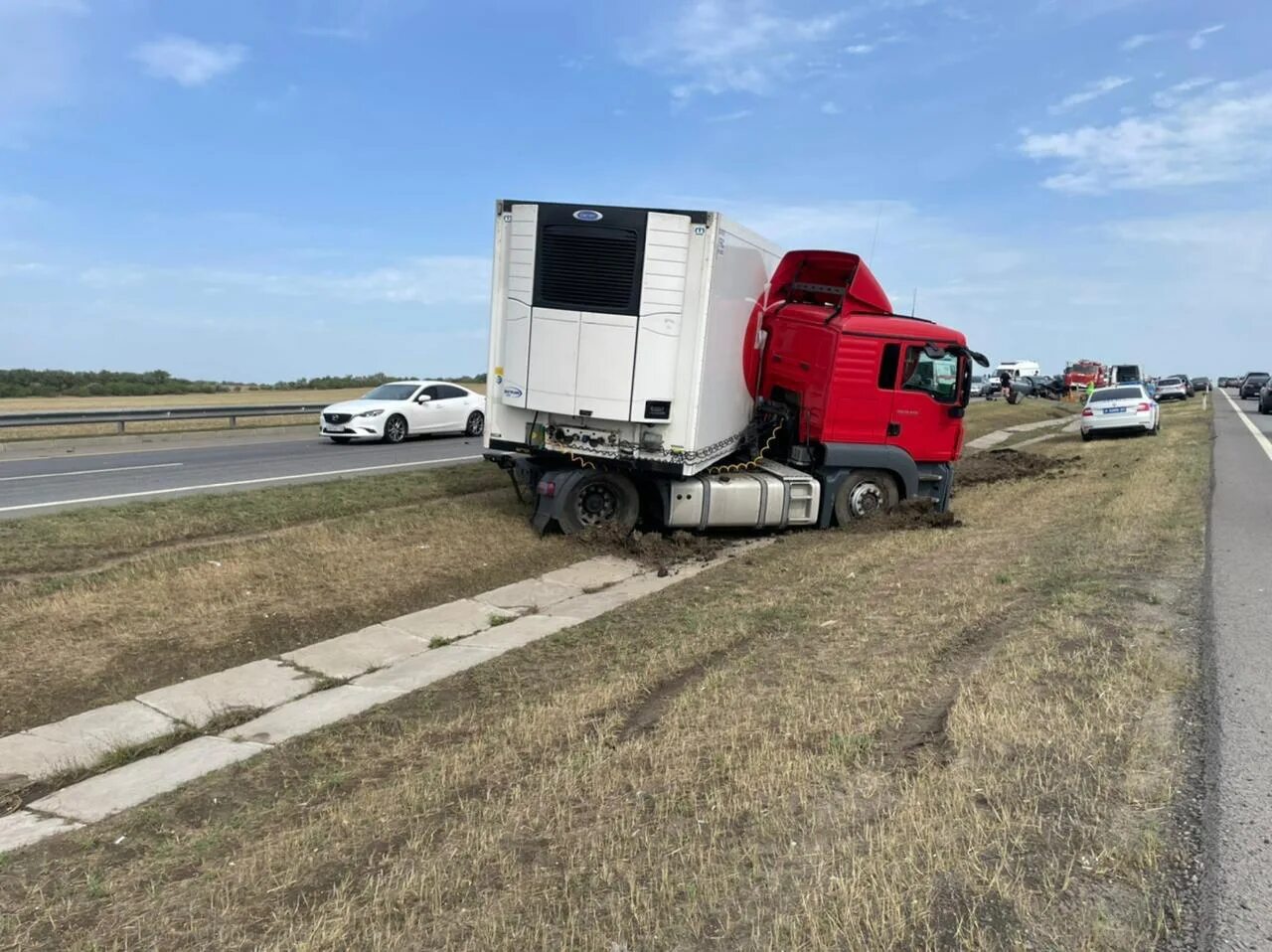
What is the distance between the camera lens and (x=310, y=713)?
5961mm

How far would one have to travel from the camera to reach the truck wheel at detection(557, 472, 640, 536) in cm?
1116

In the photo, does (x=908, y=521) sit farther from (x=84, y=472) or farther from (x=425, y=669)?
(x=84, y=472)

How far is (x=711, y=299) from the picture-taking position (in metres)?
10.1

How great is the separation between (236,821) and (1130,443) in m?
25.0

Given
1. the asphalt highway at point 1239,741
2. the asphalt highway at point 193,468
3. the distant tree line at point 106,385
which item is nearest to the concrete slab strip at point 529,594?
the asphalt highway at point 1239,741

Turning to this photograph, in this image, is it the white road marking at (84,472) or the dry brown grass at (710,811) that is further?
the white road marking at (84,472)

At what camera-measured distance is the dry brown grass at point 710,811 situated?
120 inches

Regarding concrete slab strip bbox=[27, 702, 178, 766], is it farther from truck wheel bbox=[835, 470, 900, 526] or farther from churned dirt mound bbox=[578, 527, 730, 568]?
truck wheel bbox=[835, 470, 900, 526]

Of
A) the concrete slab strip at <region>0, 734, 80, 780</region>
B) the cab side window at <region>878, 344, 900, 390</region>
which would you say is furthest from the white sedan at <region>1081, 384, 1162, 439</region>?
the concrete slab strip at <region>0, 734, 80, 780</region>

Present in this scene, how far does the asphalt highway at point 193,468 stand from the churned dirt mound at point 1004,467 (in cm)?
1053

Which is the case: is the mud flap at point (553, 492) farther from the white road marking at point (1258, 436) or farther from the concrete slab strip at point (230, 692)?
the white road marking at point (1258, 436)

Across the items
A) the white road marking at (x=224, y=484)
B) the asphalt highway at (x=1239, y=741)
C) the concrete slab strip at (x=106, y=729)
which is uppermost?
the asphalt highway at (x=1239, y=741)

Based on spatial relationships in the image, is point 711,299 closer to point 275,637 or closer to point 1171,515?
point 275,637

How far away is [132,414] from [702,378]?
64.6 feet
